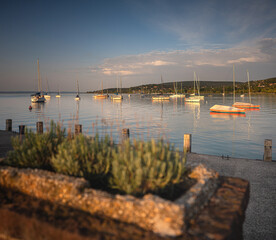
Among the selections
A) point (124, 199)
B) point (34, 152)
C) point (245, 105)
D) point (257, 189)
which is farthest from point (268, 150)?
point (245, 105)

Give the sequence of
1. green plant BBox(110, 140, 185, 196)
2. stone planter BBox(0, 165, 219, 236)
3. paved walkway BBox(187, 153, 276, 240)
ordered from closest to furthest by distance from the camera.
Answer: stone planter BBox(0, 165, 219, 236) → green plant BBox(110, 140, 185, 196) → paved walkway BBox(187, 153, 276, 240)

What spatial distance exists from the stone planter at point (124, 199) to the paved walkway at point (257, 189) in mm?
1590

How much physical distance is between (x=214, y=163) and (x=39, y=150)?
7236 millimetres

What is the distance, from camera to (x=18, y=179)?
5.19 meters

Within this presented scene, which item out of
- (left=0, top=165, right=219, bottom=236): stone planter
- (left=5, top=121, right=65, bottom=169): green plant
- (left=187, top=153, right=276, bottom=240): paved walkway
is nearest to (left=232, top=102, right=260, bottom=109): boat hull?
(left=187, top=153, right=276, bottom=240): paved walkway

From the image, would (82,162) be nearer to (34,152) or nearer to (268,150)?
(34,152)

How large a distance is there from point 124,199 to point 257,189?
5650 millimetres

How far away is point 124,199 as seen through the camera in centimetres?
400

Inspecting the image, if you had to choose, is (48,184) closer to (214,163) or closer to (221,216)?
(221,216)

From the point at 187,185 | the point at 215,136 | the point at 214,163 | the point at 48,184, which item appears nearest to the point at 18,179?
the point at 48,184

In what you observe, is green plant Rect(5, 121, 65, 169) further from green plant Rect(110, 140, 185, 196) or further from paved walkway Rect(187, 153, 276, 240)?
paved walkway Rect(187, 153, 276, 240)

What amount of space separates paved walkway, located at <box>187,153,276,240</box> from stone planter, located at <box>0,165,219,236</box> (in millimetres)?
1590

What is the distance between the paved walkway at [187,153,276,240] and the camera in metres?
5.79

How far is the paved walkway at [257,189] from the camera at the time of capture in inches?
228
